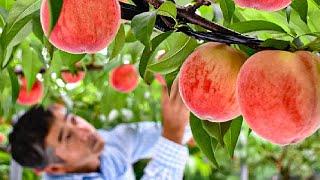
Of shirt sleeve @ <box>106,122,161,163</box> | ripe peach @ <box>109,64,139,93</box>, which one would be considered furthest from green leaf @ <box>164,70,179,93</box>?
shirt sleeve @ <box>106,122,161,163</box>

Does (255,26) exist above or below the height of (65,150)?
above

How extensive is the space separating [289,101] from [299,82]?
0.02 metres

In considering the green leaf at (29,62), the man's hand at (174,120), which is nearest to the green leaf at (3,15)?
the green leaf at (29,62)

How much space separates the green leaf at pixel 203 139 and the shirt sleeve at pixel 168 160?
1073mm

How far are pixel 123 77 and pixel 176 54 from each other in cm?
88

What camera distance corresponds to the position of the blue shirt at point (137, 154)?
1.85 m

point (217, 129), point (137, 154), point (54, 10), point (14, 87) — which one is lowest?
point (137, 154)

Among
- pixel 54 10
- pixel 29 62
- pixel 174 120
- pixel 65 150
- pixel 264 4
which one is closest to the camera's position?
pixel 54 10

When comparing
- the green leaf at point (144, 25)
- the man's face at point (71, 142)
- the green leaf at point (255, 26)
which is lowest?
the man's face at point (71, 142)

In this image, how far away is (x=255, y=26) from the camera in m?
0.71

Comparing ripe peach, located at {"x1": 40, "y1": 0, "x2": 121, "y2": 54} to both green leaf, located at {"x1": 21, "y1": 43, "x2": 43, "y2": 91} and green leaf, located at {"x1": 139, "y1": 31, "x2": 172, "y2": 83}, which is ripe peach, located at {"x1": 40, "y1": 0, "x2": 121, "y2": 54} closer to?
green leaf, located at {"x1": 139, "y1": 31, "x2": 172, "y2": 83}

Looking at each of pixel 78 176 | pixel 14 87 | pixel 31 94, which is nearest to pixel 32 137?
pixel 78 176

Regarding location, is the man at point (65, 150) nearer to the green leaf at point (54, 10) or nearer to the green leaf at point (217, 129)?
the green leaf at point (217, 129)

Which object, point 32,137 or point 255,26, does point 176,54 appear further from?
point 32,137
